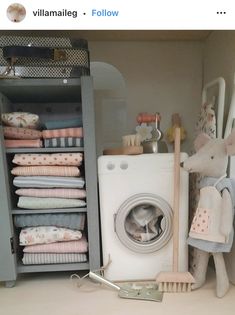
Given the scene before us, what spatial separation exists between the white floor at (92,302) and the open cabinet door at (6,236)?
0.08 meters

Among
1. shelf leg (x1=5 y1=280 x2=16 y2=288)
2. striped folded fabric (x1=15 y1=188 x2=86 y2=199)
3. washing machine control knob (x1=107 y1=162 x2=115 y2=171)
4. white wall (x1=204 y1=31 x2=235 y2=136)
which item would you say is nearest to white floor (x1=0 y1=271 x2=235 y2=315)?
shelf leg (x1=5 y1=280 x2=16 y2=288)

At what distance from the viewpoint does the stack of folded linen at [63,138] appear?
1110 millimetres

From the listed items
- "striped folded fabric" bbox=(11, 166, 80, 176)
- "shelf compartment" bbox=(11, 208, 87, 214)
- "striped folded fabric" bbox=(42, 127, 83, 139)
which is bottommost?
"shelf compartment" bbox=(11, 208, 87, 214)

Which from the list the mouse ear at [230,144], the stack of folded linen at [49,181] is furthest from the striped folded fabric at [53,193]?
the mouse ear at [230,144]

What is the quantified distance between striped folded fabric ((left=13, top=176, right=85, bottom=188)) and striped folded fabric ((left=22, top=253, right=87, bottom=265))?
290 mm

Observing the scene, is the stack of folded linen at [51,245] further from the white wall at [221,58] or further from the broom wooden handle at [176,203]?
the white wall at [221,58]

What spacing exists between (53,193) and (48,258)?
0.28 m

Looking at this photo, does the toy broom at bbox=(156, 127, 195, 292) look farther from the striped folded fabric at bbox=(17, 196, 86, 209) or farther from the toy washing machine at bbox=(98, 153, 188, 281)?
the striped folded fabric at bbox=(17, 196, 86, 209)

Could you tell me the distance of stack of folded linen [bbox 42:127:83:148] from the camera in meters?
1.11

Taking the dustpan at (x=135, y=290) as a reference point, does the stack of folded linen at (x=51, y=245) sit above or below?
above

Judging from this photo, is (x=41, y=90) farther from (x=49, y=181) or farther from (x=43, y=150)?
(x=49, y=181)

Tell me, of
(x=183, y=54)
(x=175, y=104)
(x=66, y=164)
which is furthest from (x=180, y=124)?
(x=66, y=164)

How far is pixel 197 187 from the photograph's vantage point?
1189 mm

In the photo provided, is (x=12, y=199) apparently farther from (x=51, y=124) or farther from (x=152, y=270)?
(x=152, y=270)
